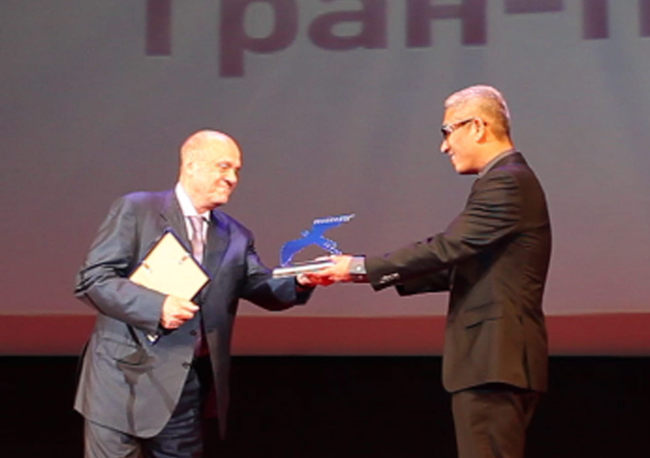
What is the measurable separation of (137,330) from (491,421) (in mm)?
975

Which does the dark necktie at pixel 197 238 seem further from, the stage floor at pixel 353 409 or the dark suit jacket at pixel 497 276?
the stage floor at pixel 353 409

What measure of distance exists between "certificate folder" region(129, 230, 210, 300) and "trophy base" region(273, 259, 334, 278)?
25 cm

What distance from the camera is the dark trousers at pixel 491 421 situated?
2.24m

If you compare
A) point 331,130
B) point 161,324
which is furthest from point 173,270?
point 331,130

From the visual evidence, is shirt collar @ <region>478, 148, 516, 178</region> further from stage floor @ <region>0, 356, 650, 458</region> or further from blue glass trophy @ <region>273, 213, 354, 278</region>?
stage floor @ <region>0, 356, 650, 458</region>

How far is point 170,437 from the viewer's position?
2.57 metres

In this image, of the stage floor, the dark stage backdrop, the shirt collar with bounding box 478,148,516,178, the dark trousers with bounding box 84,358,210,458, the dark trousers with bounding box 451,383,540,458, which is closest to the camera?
the dark trousers with bounding box 451,383,540,458

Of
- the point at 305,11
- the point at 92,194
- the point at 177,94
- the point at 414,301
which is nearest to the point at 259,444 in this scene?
the point at 414,301

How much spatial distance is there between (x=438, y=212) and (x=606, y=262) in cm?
65

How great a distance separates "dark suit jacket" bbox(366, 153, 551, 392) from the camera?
2266 mm

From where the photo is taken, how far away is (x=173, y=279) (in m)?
2.45

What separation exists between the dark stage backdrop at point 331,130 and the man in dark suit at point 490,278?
113 centimetres

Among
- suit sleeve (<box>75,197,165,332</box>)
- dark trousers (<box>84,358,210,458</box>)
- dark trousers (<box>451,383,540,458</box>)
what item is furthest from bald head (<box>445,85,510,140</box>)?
dark trousers (<box>84,358,210,458</box>)

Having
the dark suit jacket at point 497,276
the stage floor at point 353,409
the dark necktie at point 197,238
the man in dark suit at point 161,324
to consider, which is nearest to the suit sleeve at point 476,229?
the dark suit jacket at point 497,276
